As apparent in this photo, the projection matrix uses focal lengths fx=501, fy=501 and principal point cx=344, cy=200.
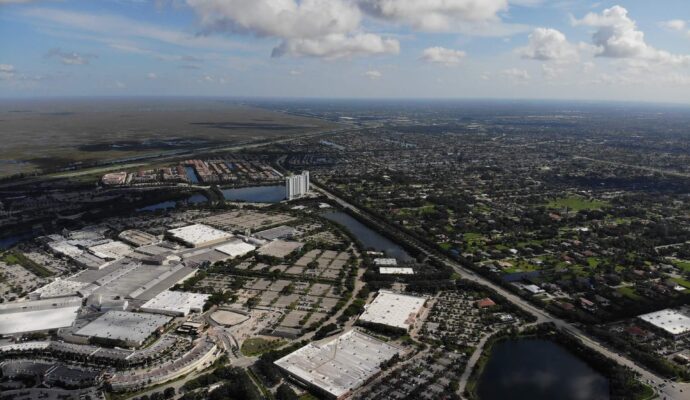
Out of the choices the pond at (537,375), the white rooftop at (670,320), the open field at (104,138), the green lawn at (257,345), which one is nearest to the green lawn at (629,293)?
the white rooftop at (670,320)

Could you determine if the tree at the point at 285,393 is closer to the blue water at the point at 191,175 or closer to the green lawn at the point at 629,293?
the green lawn at the point at 629,293

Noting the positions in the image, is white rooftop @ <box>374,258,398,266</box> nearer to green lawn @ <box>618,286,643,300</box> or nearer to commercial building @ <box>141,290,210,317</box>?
commercial building @ <box>141,290,210,317</box>

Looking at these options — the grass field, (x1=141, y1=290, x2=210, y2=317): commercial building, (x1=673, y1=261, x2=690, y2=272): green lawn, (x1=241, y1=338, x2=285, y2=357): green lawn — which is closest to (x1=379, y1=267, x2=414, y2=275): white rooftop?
(x1=241, y1=338, x2=285, y2=357): green lawn

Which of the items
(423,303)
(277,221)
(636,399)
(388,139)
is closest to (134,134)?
(388,139)

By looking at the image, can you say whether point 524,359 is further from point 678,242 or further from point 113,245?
point 113,245

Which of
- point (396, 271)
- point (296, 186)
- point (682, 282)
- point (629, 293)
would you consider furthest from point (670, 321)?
point (296, 186)

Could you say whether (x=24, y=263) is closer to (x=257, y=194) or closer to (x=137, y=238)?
(x=137, y=238)
